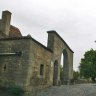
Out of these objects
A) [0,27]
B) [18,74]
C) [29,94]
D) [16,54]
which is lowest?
[29,94]

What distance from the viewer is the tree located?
40.6 meters

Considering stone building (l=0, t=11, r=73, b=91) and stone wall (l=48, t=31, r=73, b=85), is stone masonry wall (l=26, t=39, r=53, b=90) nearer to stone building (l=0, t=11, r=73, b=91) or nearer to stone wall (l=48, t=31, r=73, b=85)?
stone building (l=0, t=11, r=73, b=91)

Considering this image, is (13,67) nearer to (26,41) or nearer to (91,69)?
(26,41)

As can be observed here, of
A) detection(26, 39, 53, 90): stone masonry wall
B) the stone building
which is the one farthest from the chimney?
detection(26, 39, 53, 90): stone masonry wall

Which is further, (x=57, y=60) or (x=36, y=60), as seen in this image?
(x=57, y=60)

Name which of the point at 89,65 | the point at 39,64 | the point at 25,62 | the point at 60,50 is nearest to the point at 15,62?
the point at 25,62

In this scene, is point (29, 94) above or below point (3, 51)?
below

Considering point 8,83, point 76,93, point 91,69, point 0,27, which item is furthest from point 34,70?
point 91,69

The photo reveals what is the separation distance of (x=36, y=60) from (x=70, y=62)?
1292 cm

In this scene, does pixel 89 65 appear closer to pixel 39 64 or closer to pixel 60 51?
pixel 60 51

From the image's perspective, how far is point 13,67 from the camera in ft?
61.3

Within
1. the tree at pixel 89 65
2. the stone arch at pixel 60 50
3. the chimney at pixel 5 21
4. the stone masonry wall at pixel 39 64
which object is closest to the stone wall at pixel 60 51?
the stone arch at pixel 60 50

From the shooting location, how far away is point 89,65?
134ft

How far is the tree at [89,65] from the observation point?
40.6 metres
